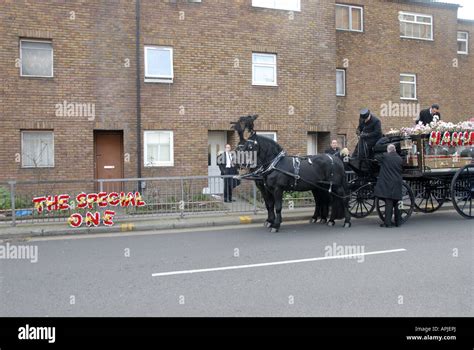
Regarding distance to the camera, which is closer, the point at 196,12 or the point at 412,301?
the point at 412,301

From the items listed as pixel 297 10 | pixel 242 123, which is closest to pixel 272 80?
A: pixel 297 10

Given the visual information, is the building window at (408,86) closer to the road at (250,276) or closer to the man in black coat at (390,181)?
the man in black coat at (390,181)

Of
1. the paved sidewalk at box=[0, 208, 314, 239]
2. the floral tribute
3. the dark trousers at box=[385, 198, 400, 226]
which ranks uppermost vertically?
the floral tribute

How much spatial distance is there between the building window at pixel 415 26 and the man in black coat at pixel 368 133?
1134 cm

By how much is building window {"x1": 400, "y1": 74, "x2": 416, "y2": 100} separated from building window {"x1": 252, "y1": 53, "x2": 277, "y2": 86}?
23.9 ft

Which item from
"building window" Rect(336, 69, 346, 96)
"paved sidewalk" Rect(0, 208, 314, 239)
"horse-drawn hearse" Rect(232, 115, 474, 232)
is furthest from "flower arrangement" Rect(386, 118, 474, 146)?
"building window" Rect(336, 69, 346, 96)

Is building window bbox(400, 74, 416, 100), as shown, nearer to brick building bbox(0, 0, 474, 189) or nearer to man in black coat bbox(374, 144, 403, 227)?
brick building bbox(0, 0, 474, 189)

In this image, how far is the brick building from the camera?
1289cm

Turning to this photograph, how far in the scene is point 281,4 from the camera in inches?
609

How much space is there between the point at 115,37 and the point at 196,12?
3.03 metres

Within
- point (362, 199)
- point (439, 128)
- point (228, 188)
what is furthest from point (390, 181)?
point (228, 188)

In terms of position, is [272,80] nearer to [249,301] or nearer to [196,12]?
[196,12]

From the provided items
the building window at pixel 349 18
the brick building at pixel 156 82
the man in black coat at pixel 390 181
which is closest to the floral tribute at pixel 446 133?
the man in black coat at pixel 390 181

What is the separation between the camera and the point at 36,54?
13.0 m
